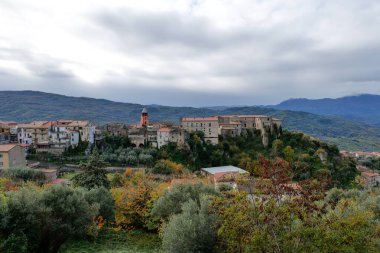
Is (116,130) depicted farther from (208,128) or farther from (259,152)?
(259,152)

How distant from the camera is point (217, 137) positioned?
93.4 metres

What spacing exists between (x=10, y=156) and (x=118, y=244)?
160 feet

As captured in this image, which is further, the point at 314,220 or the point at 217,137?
the point at 217,137

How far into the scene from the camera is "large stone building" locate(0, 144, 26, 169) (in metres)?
67.5

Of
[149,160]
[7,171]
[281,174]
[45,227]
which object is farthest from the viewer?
[149,160]

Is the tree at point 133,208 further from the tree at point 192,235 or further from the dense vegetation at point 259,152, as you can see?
the dense vegetation at point 259,152

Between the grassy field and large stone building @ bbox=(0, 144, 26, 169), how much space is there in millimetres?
43784

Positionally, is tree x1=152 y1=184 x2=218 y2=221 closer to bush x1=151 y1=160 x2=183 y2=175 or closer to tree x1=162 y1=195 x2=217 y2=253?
tree x1=162 y1=195 x2=217 y2=253

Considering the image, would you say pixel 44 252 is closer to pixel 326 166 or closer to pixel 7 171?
pixel 7 171

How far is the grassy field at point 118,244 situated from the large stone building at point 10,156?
4378 centimetres

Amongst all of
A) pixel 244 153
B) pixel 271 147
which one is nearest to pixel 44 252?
pixel 244 153

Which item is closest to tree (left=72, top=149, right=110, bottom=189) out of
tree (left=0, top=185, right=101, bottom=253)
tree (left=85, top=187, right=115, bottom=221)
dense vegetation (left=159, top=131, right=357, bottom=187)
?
tree (left=85, top=187, right=115, bottom=221)

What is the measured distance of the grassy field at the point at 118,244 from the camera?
2828 centimetres

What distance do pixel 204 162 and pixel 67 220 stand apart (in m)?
60.5
